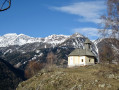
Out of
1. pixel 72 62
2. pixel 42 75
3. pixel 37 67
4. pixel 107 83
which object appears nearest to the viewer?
pixel 107 83

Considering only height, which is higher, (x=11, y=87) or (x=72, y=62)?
(x=72, y=62)

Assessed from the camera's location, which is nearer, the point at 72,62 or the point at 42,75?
the point at 42,75

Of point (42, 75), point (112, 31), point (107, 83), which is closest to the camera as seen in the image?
point (112, 31)

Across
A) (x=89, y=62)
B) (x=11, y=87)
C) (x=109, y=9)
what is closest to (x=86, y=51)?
(x=89, y=62)

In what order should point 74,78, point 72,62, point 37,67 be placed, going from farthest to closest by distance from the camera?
point 37,67, point 72,62, point 74,78

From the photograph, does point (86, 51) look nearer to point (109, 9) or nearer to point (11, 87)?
point (109, 9)

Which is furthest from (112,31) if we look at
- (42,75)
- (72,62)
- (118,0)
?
(72,62)

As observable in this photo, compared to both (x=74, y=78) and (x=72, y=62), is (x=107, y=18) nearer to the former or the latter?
(x=74, y=78)

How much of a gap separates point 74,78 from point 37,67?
2529 inches

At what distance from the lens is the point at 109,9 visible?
19141 millimetres

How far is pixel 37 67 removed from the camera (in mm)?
98125

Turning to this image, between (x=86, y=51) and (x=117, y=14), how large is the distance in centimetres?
4618

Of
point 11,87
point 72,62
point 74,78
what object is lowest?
point 11,87

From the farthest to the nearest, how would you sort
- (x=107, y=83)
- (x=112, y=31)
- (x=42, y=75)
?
1. (x=42, y=75)
2. (x=107, y=83)
3. (x=112, y=31)
